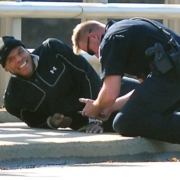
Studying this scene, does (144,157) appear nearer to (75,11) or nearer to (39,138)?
(39,138)

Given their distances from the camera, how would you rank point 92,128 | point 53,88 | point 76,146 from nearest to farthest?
point 76,146 → point 92,128 → point 53,88

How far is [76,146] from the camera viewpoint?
21.7 feet

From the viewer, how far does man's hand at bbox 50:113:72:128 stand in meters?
7.77

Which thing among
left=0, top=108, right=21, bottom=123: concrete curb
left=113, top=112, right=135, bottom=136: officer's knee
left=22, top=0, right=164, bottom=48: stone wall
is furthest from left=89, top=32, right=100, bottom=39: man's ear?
left=22, top=0, right=164, bottom=48: stone wall

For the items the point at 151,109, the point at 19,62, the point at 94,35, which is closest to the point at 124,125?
the point at 151,109

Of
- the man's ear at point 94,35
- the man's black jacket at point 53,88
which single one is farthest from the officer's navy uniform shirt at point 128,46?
the man's black jacket at point 53,88

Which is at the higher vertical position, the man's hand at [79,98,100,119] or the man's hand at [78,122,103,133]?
the man's hand at [79,98,100,119]

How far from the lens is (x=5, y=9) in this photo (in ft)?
29.8

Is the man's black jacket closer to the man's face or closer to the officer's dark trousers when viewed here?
the man's face

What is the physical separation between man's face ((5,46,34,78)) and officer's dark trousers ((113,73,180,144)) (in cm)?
107

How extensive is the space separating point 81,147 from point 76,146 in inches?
1.6

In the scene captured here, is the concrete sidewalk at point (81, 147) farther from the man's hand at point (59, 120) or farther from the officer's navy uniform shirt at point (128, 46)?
the officer's navy uniform shirt at point (128, 46)

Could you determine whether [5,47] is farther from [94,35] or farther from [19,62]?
[94,35]

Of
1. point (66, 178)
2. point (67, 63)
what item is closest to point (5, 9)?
point (67, 63)
